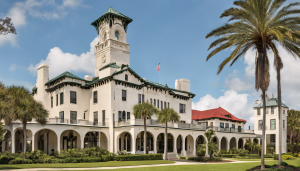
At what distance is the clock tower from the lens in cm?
5166

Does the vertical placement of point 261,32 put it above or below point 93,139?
above

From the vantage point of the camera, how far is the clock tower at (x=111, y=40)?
51.7m

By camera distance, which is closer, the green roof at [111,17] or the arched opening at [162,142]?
the arched opening at [162,142]

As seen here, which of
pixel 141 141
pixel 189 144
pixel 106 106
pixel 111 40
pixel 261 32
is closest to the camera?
pixel 261 32

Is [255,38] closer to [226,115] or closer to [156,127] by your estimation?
[156,127]

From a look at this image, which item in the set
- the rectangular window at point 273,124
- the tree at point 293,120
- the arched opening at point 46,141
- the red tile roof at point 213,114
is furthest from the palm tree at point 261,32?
the tree at point 293,120

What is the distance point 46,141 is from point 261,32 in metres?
32.5

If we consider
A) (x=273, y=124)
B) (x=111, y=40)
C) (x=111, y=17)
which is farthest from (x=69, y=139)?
(x=273, y=124)

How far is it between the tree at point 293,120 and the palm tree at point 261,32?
156ft

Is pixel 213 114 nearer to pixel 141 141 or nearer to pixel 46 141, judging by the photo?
pixel 141 141

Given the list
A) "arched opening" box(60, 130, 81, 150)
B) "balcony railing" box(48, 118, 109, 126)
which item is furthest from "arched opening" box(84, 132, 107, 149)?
"balcony railing" box(48, 118, 109, 126)

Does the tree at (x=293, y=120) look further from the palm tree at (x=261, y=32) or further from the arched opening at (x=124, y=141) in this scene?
the palm tree at (x=261, y=32)

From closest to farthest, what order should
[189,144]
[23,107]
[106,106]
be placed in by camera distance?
[23,107] < [106,106] < [189,144]

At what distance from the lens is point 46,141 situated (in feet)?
137
